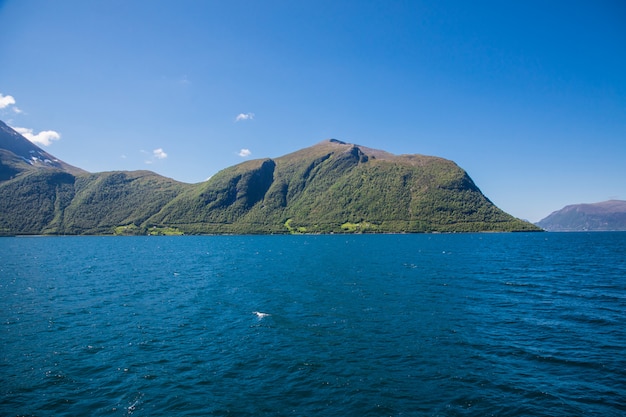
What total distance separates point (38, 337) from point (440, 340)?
4209 cm

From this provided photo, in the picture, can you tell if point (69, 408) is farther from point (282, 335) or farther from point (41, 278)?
point (41, 278)

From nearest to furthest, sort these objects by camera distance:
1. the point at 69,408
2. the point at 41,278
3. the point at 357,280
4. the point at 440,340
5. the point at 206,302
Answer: the point at 69,408
the point at 440,340
the point at 206,302
the point at 357,280
the point at 41,278

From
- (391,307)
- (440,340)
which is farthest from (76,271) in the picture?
(440,340)

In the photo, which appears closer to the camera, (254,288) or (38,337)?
(38,337)

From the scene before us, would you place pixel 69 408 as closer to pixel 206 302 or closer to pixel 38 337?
pixel 38 337

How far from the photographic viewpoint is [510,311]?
1652 inches

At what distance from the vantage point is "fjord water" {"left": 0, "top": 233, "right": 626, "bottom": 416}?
20953mm

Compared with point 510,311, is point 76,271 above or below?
below

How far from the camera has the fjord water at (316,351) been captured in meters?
21.0

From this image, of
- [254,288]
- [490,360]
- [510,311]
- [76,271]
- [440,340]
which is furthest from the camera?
[76,271]

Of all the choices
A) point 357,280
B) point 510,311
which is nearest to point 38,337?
point 357,280

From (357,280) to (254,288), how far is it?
70.3 ft

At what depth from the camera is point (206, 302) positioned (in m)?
48.9

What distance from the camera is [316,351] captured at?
29328mm
